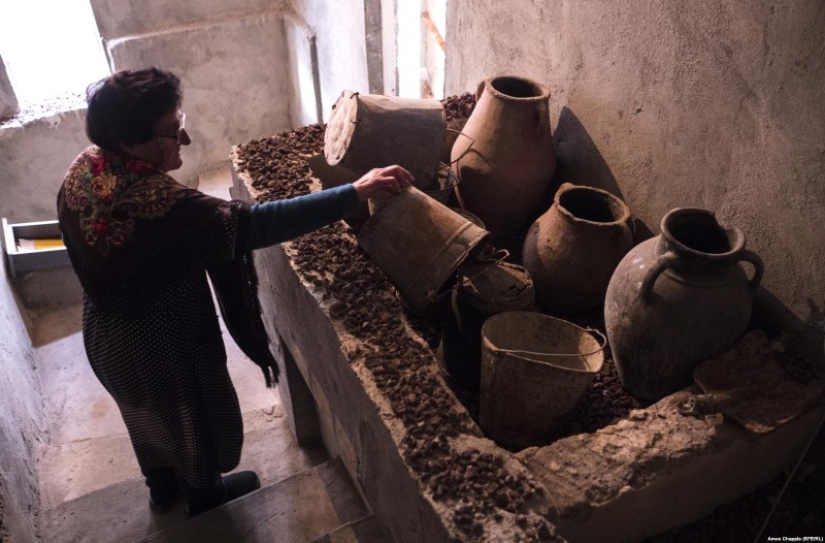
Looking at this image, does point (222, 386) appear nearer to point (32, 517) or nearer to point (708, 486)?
point (32, 517)

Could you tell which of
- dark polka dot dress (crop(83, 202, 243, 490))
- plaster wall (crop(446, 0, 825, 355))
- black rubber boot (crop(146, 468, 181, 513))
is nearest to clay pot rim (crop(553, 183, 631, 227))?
plaster wall (crop(446, 0, 825, 355))

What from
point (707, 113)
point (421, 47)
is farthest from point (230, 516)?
point (421, 47)

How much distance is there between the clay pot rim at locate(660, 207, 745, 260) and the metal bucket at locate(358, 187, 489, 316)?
0.69m

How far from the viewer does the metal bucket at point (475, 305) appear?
255cm

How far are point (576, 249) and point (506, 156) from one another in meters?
0.67

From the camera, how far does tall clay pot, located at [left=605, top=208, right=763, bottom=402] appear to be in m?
2.29

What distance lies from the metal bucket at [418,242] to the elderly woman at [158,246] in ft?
0.37

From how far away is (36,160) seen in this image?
6.62m

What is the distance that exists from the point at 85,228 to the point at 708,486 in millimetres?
2496

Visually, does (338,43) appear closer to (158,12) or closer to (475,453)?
(158,12)

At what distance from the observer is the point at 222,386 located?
2.96 meters

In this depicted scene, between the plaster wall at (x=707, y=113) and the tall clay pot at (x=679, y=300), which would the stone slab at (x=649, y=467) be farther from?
the plaster wall at (x=707, y=113)

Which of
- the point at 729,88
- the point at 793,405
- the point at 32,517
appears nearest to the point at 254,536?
the point at 32,517

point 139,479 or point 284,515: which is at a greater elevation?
point 284,515
